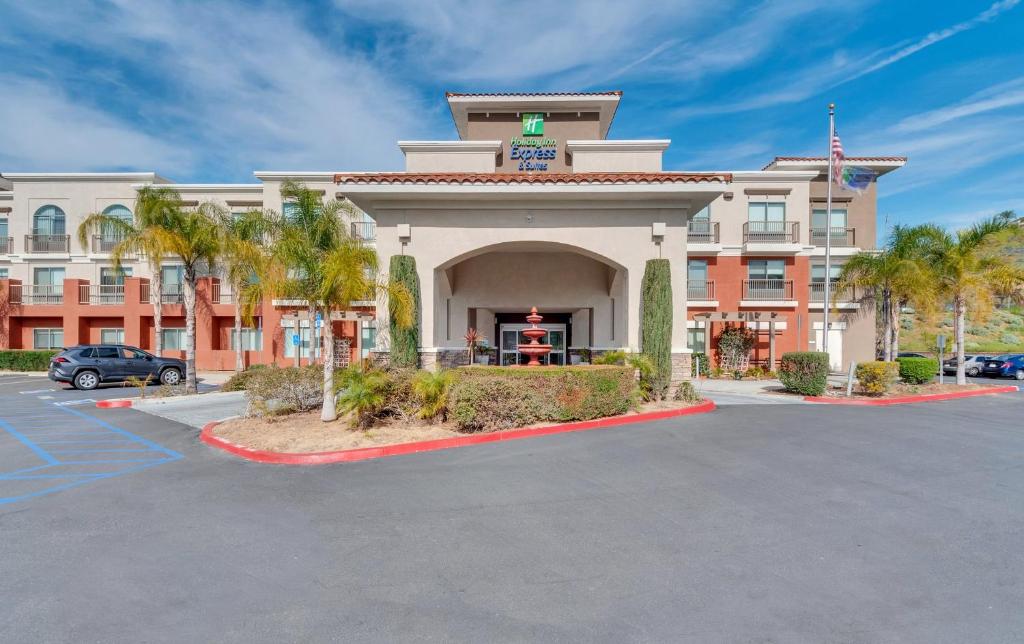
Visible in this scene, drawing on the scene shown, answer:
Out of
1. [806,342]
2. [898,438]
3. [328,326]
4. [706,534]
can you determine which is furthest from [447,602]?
[806,342]

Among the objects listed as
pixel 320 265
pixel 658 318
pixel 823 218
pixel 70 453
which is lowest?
pixel 70 453

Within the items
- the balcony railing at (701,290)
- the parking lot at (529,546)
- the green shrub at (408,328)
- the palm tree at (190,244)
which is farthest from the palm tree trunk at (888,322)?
the palm tree at (190,244)

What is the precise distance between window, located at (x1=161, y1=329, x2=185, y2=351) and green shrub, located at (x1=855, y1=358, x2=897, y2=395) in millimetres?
33287

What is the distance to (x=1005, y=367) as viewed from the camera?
2683 cm

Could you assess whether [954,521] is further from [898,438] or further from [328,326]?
[328,326]

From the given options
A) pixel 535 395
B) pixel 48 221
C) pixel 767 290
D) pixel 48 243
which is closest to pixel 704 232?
pixel 767 290

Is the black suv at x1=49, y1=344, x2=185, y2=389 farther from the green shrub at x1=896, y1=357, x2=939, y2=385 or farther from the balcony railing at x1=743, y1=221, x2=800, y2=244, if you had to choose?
the balcony railing at x1=743, y1=221, x2=800, y2=244

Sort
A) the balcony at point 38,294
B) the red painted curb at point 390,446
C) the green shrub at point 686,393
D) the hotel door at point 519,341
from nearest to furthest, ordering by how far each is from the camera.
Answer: the red painted curb at point 390,446, the green shrub at point 686,393, the hotel door at point 519,341, the balcony at point 38,294

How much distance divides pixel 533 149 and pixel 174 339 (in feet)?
79.3

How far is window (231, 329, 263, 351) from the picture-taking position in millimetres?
28406

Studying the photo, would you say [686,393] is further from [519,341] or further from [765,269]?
[765,269]

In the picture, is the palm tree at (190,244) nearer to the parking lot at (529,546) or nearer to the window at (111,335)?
the parking lot at (529,546)

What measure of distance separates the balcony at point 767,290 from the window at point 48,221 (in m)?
40.8

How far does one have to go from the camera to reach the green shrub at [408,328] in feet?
44.5
